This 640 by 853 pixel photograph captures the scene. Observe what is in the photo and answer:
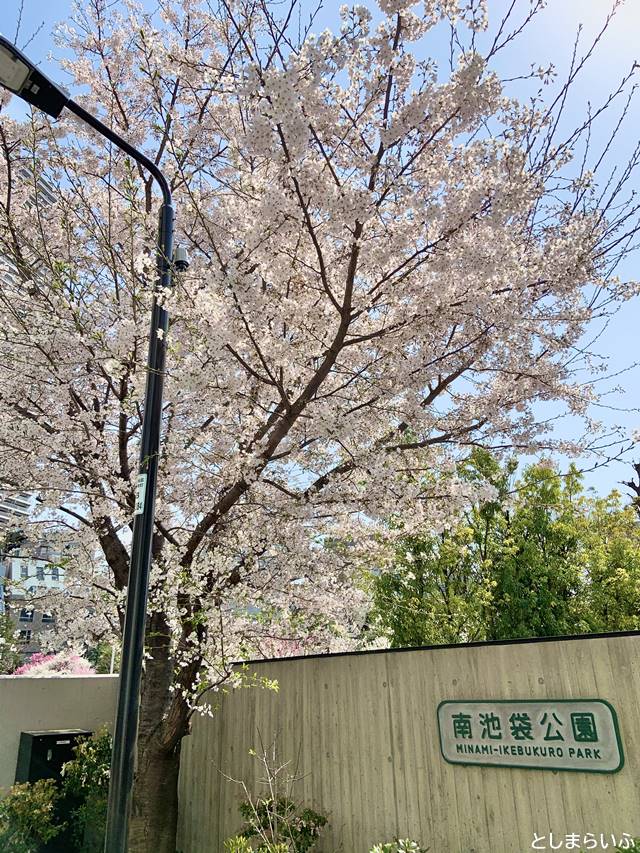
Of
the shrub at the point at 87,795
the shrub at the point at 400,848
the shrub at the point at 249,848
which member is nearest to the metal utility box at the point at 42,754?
the shrub at the point at 87,795

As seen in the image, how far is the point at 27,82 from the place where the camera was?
3059mm

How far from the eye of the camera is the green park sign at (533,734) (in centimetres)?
335

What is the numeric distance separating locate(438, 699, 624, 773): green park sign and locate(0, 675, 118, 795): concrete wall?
13.9 feet

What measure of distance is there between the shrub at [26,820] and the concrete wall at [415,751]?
140 cm

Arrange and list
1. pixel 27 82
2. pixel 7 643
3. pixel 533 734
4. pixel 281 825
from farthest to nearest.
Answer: pixel 7 643, pixel 281 825, pixel 533 734, pixel 27 82

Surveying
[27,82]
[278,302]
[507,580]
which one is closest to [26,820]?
[278,302]

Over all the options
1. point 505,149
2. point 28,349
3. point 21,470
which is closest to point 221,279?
point 505,149

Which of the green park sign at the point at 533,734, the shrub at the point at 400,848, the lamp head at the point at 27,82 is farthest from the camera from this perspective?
the shrub at the point at 400,848

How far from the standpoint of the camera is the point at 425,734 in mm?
4098

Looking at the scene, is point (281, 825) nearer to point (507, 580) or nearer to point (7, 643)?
point (7, 643)

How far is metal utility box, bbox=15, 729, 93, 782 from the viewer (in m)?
5.50

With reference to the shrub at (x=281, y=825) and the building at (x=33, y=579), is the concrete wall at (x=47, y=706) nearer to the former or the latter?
the building at (x=33, y=579)

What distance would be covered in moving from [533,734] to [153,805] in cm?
305

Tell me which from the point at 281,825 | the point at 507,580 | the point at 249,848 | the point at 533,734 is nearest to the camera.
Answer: the point at 533,734
